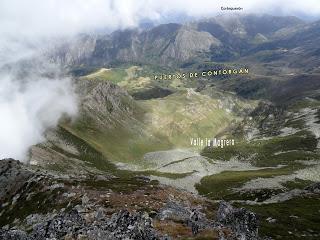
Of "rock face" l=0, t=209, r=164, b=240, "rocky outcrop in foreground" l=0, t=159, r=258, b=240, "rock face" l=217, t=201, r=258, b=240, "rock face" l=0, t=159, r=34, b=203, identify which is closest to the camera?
"rock face" l=0, t=209, r=164, b=240

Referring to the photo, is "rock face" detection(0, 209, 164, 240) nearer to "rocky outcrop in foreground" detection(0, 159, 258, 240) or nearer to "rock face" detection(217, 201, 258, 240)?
"rocky outcrop in foreground" detection(0, 159, 258, 240)

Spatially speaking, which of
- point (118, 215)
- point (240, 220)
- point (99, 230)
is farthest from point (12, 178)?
point (240, 220)

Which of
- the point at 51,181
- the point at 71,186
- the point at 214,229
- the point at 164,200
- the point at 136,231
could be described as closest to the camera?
the point at 136,231

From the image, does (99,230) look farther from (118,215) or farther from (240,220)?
(240,220)

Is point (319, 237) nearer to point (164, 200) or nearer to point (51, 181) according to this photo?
point (164, 200)

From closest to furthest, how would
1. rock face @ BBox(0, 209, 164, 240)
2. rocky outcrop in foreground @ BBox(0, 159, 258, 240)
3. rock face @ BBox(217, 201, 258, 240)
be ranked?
rock face @ BBox(0, 209, 164, 240) < rocky outcrop in foreground @ BBox(0, 159, 258, 240) < rock face @ BBox(217, 201, 258, 240)

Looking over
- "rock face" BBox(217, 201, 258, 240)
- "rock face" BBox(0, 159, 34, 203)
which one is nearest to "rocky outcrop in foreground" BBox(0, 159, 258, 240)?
"rock face" BBox(217, 201, 258, 240)

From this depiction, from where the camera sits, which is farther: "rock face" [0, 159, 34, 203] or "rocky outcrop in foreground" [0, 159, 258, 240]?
"rock face" [0, 159, 34, 203]

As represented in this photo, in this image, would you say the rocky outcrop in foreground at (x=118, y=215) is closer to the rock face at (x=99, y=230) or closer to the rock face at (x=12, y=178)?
the rock face at (x=99, y=230)

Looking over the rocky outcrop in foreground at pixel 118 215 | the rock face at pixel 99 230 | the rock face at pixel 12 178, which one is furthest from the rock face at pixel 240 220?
the rock face at pixel 12 178

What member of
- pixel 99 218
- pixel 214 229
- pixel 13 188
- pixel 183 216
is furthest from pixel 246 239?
pixel 13 188

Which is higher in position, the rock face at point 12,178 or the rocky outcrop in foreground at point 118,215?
the rocky outcrop in foreground at point 118,215
